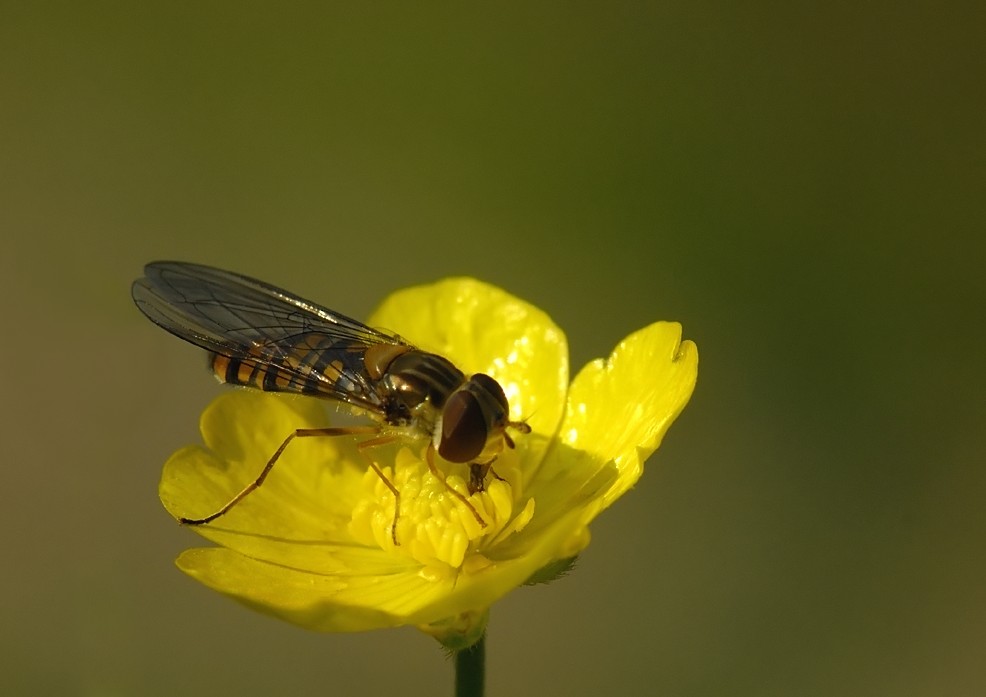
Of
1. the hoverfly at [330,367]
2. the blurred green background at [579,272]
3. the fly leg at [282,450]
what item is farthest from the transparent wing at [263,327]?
the blurred green background at [579,272]

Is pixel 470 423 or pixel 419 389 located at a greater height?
pixel 419 389

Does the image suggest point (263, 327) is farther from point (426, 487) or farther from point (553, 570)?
point (553, 570)

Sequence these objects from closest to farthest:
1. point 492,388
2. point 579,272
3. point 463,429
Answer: point 463,429 < point 492,388 < point 579,272

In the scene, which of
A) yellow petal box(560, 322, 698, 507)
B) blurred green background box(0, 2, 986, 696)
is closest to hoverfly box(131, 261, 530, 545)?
yellow petal box(560, 322, 698, 507)

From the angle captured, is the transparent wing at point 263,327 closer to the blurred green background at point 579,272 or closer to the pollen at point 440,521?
the pollen at point 440,521

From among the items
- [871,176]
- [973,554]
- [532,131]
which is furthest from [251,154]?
[973,554]

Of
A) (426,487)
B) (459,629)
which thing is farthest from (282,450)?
(459,629)
